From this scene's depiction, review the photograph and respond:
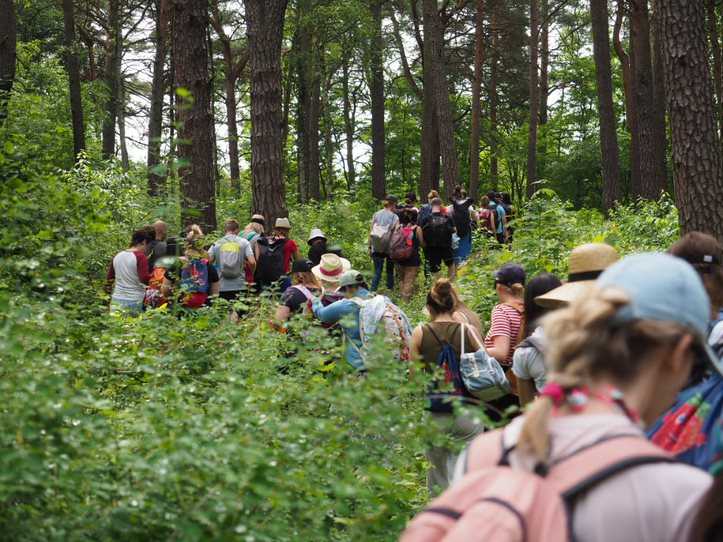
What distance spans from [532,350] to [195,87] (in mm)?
7676

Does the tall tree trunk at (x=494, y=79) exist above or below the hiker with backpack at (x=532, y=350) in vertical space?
above

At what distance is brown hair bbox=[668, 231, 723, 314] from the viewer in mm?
4207

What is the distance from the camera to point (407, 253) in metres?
15.0

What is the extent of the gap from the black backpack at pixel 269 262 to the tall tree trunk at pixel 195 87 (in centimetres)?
87

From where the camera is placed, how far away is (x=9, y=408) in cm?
304

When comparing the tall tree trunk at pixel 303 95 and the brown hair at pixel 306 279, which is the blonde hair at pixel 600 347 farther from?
the tall tree trunk at pixel 303 95

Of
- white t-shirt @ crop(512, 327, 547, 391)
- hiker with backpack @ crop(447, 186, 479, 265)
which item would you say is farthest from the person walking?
white t-shirt @ crop(512, 327, 547, 391)

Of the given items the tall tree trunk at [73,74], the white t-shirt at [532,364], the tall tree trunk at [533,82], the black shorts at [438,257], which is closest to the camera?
the white t-shirt at [532,364]

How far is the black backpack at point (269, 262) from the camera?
11680mm

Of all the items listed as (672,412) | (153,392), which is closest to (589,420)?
(672,412)

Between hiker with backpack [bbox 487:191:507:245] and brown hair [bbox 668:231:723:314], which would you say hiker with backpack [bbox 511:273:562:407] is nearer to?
brown hair [bbox 668:231:723:314]

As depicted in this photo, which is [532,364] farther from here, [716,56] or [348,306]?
[716,56]

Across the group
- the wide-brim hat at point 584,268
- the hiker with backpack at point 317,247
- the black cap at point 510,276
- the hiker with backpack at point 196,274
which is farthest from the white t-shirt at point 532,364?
the hiker with backpack at point 317,247

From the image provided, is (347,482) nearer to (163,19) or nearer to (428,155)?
(163,19)
